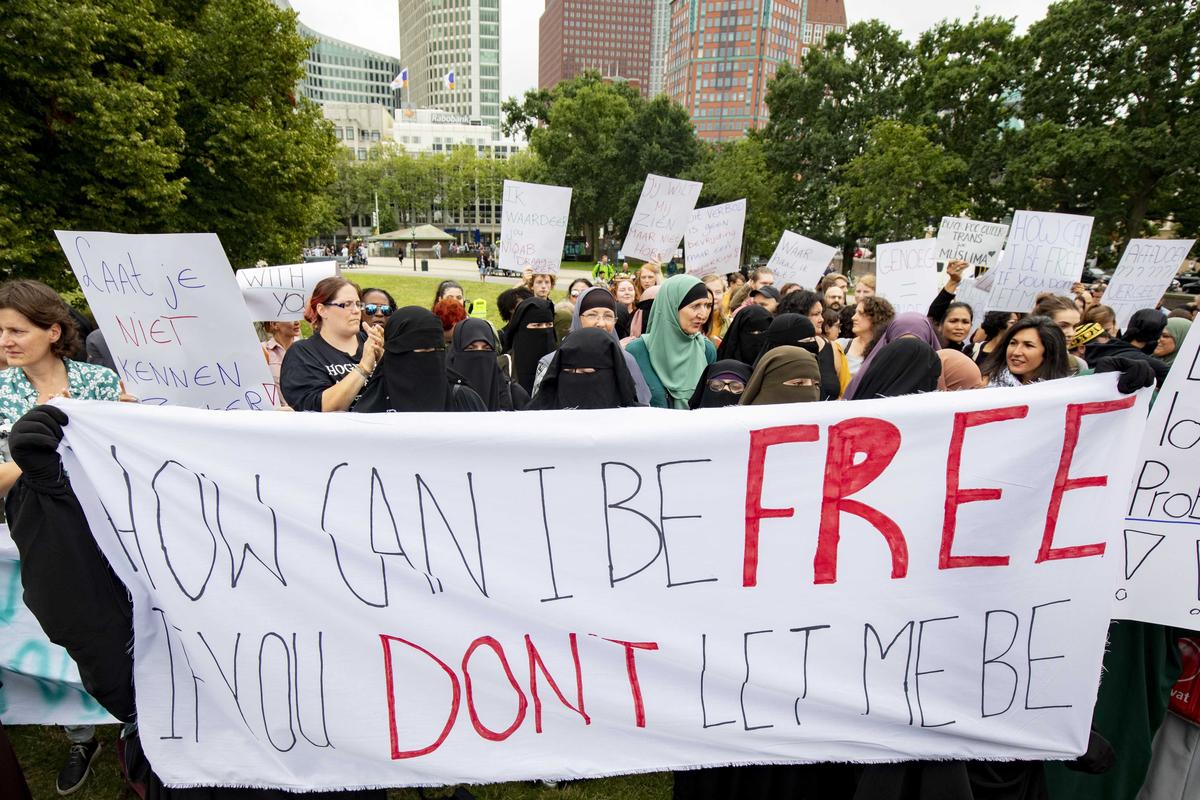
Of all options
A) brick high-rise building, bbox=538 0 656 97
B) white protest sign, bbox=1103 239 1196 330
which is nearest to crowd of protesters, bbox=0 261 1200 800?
white protest sign, bbox=1103 239 1196 330

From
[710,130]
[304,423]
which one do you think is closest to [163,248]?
[304,423]

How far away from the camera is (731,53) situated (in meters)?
119

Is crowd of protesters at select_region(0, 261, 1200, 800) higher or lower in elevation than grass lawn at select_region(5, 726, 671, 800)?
higher

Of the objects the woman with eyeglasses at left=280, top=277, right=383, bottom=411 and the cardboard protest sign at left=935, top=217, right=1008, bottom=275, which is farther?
the cardboard protest sign at left=935, top=217, right=1008, bottom=275

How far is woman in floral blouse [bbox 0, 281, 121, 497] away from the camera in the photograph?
8.34 ft

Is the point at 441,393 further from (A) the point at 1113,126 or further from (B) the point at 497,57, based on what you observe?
(B) the point at 497,57

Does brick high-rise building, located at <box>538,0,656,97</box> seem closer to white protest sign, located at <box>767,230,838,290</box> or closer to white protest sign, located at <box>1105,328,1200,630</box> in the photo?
white protest sign, located at <box>767,230,838,290</box>

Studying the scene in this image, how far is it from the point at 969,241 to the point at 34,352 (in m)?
9.45

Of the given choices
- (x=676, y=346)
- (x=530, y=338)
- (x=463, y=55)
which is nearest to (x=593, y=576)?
(x=676, y=346)

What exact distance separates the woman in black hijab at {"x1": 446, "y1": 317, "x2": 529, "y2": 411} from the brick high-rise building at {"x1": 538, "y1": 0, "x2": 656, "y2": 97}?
172360 mm

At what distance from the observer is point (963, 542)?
199 centimetres

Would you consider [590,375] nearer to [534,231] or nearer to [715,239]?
[534,231]

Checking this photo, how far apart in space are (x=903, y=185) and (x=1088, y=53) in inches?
267

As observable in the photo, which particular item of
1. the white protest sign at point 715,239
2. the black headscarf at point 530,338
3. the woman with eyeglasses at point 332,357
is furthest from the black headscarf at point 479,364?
the white protest sign at point 715,239
